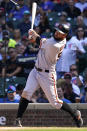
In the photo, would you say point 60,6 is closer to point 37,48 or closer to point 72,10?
point 72,10

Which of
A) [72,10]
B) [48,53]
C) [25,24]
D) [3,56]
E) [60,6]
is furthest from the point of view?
[60,6]

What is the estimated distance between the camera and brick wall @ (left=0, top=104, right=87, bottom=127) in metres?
8.95

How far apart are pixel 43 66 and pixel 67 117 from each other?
1.69 m

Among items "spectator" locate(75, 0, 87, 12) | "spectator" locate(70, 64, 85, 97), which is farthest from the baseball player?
"spectator" locate(75, 0, 87, 12)

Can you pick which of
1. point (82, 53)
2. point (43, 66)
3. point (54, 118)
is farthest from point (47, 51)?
point (82, 53)

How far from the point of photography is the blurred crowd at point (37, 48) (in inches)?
404

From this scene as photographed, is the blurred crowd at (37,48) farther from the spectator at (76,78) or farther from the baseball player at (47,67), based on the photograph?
the baseball player at (47,67)

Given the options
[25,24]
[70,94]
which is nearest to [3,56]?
[25,24]

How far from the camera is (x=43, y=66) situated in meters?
7.74

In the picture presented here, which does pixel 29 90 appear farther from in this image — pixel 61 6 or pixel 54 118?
pixel 61 6

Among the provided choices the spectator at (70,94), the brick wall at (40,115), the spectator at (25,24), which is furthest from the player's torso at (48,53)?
the spectator at (25,24)

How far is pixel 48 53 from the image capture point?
25.1ft

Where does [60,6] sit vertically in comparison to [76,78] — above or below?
above

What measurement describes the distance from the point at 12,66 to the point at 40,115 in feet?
8.55
